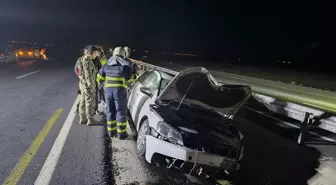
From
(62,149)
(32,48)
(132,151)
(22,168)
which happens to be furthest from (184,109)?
(32,48)

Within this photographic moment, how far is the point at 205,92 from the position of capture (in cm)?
530

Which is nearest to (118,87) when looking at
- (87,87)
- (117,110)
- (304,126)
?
(117,110)

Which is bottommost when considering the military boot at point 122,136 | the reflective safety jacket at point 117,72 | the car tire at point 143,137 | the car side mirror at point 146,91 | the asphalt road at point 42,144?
the asphalt road at point 42,144

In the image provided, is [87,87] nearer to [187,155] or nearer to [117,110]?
[117,110]

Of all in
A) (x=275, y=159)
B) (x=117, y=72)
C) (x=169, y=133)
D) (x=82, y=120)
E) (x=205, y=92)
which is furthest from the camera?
(x=82, y=120)

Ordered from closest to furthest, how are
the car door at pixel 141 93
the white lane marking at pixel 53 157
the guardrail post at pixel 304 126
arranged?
the white lane marking at pixel 53 157 → the guardrail post at pixel 304 126 → the car door at pixel 141 93

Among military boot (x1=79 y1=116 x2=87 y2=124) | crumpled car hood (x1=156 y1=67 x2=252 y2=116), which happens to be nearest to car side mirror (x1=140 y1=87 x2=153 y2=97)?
crumpled car hood (x1=156 y1=67 x2=252 y2=116)

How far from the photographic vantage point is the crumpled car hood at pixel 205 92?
5.01 meters

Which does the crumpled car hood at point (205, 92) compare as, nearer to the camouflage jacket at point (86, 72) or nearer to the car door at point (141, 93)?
the car door at point (141, 93)

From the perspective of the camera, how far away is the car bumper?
4109 millimetres

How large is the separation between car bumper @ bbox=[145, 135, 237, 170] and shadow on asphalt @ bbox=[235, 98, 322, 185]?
0.55m

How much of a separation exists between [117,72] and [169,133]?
198 cm

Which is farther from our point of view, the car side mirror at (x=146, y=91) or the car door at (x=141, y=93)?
the car door at (x=141, y=93)

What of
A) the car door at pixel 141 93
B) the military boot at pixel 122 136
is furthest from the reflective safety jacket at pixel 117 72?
the military boot at pixel 122 136
